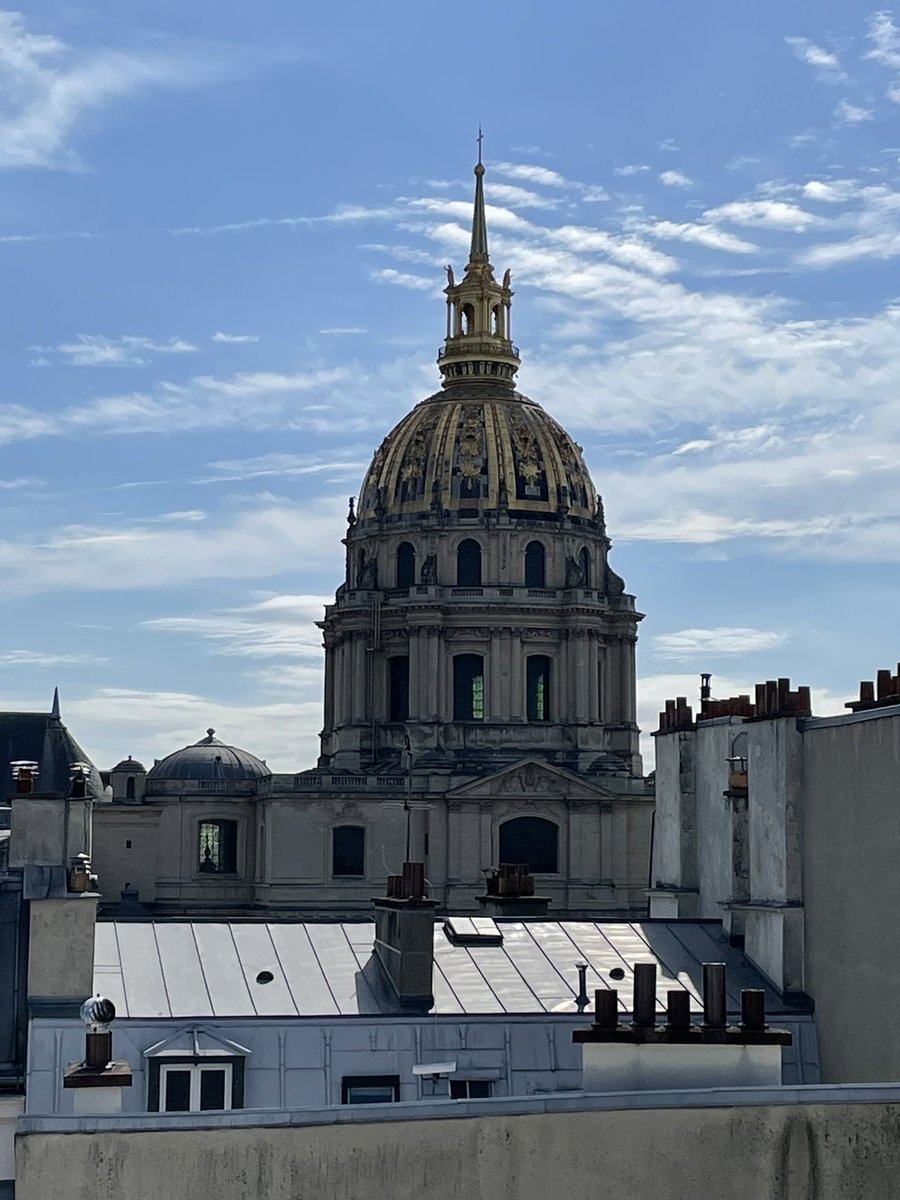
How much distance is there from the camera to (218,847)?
107375 millimetres

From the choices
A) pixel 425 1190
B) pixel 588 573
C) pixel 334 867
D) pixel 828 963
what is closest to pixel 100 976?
pixel 828 963

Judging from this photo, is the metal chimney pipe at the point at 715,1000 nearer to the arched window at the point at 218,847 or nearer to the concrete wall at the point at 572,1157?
the concrete wall at the point at 572,1157

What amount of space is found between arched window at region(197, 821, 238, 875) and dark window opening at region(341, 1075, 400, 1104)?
81.1 metres

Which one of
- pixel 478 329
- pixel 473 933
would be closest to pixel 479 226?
pixel 478 329

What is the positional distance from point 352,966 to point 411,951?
1.54 metres

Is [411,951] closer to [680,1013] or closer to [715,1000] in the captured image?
[715,1000]

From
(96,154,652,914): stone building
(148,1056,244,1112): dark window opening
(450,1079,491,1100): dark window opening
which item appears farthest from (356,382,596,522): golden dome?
(148,1056,244,1112): dark window opening

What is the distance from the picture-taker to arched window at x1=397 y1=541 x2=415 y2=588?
112 m

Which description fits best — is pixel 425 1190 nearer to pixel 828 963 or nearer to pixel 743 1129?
pixel 743 1129

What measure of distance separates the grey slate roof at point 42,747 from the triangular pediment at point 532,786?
19.1 metres

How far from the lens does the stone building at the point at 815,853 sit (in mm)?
26297

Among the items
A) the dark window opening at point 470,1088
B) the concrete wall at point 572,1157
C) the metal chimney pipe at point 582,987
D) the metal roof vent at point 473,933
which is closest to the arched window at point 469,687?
the metal roof vent at point 473,933

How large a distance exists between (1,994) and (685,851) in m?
12.3

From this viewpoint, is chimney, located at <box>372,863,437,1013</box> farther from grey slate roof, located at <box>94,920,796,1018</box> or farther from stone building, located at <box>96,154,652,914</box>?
stone building, located at <box>96,154,652,914</box>
